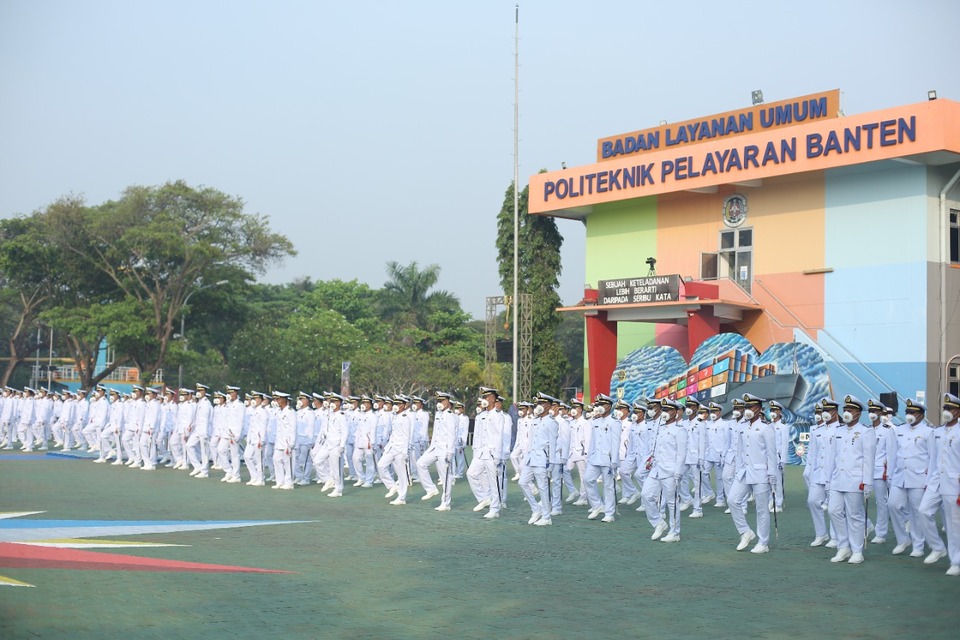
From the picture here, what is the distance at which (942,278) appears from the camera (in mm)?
28172

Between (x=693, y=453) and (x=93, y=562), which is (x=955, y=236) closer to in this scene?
(x=693, y=453)

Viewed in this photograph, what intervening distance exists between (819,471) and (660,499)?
7.01 feet

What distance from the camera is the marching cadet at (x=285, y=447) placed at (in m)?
20.0

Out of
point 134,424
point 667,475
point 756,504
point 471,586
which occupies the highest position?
point 134,424

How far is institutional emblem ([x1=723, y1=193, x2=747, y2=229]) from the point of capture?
32625mm

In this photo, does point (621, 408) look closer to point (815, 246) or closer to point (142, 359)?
point (815, 246)

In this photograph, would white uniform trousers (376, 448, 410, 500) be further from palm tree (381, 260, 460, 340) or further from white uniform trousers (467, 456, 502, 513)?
palm tree (381, 260, 460, 340)

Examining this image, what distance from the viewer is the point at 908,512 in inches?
498

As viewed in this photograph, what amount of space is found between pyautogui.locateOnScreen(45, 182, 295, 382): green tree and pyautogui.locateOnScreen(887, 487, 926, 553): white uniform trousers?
32795 millimetres

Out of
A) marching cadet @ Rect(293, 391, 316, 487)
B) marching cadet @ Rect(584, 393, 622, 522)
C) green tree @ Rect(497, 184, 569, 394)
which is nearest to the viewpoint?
marching cadet @ Rect(584, 393, 622, 522)

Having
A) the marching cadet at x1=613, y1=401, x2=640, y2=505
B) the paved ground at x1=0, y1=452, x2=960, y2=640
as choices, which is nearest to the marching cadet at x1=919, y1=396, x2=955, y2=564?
the paved ground at x1=0, y1=452, x2=960, y2=640

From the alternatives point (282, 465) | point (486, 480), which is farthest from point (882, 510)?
point (282, 465)

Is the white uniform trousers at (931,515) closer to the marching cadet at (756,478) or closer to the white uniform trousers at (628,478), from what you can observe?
the marching cadet at (756,478)

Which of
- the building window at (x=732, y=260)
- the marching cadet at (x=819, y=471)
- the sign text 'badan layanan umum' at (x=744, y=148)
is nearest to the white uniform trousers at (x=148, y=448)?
the marching cadet at (x=819, y=471)
